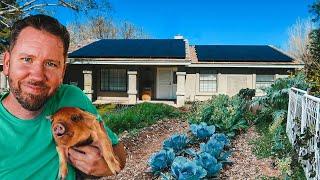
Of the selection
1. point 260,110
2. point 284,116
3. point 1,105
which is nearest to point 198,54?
point 260,110

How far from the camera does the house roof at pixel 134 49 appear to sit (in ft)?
88.5

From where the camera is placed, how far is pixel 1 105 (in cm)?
134

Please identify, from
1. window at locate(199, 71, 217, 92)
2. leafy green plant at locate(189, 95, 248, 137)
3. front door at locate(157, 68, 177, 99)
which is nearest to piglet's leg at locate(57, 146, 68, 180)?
leafy green plant at locate(189, 95, 248, 137)

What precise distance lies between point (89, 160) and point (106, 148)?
0.06m

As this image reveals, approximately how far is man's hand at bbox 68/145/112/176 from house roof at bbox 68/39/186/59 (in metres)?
25.1

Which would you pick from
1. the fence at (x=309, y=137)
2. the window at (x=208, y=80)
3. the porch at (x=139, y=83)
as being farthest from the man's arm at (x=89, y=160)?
the porch at (x=139, y=83)

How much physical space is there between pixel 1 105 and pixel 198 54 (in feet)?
92.0

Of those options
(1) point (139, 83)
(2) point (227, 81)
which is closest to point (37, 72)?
(2) point (227, 81)

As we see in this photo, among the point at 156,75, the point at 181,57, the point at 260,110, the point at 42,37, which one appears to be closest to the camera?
the point at 42,37

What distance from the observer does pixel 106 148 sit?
3.82ft

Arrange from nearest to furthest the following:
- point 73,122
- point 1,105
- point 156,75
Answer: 1. point 73,122
2. point 1,105
3. point 156,75

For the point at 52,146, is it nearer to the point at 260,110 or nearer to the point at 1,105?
the point at 1,105

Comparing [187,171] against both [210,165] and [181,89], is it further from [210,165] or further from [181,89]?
[181,89]

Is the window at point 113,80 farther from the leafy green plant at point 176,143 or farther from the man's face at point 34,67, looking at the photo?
the man's face at point 34,67
